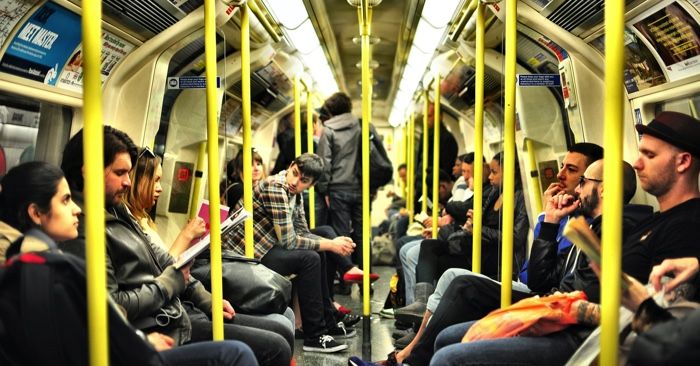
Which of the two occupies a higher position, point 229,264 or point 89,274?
point 89,274

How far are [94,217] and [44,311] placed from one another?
262 millimetres

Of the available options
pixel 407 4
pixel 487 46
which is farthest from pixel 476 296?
pixel 407 4

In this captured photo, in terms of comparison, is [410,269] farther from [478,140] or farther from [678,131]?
[678,131]

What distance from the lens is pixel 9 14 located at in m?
2.32

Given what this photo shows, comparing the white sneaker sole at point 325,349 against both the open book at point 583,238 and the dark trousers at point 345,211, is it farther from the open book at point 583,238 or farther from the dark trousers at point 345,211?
the open book at point 583,238

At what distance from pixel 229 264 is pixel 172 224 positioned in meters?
0.55

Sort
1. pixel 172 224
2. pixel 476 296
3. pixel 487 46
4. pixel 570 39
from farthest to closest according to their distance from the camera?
1. pixel 487 46
2. pixel 570 39
3. pixel 476 296
4. pixel 172 224

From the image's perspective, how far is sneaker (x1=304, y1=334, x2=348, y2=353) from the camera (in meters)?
4.46

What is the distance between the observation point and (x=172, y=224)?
2.63 meters

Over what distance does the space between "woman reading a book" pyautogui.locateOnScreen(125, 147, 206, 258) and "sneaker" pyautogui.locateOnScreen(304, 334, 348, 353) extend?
2120 mm

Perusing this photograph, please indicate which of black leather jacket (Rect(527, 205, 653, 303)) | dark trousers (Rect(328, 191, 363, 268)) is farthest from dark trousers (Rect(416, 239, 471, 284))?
dark trousers (Rect(328, 191, 363, 268))

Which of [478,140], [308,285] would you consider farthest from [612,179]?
[308,285]

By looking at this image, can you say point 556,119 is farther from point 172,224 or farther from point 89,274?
A: point 89,274

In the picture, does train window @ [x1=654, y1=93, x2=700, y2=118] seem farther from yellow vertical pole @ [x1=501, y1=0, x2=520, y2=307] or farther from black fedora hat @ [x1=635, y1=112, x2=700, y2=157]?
yellow vertical pole @ [x1=501, y1=0, x2=520, y2=307]
